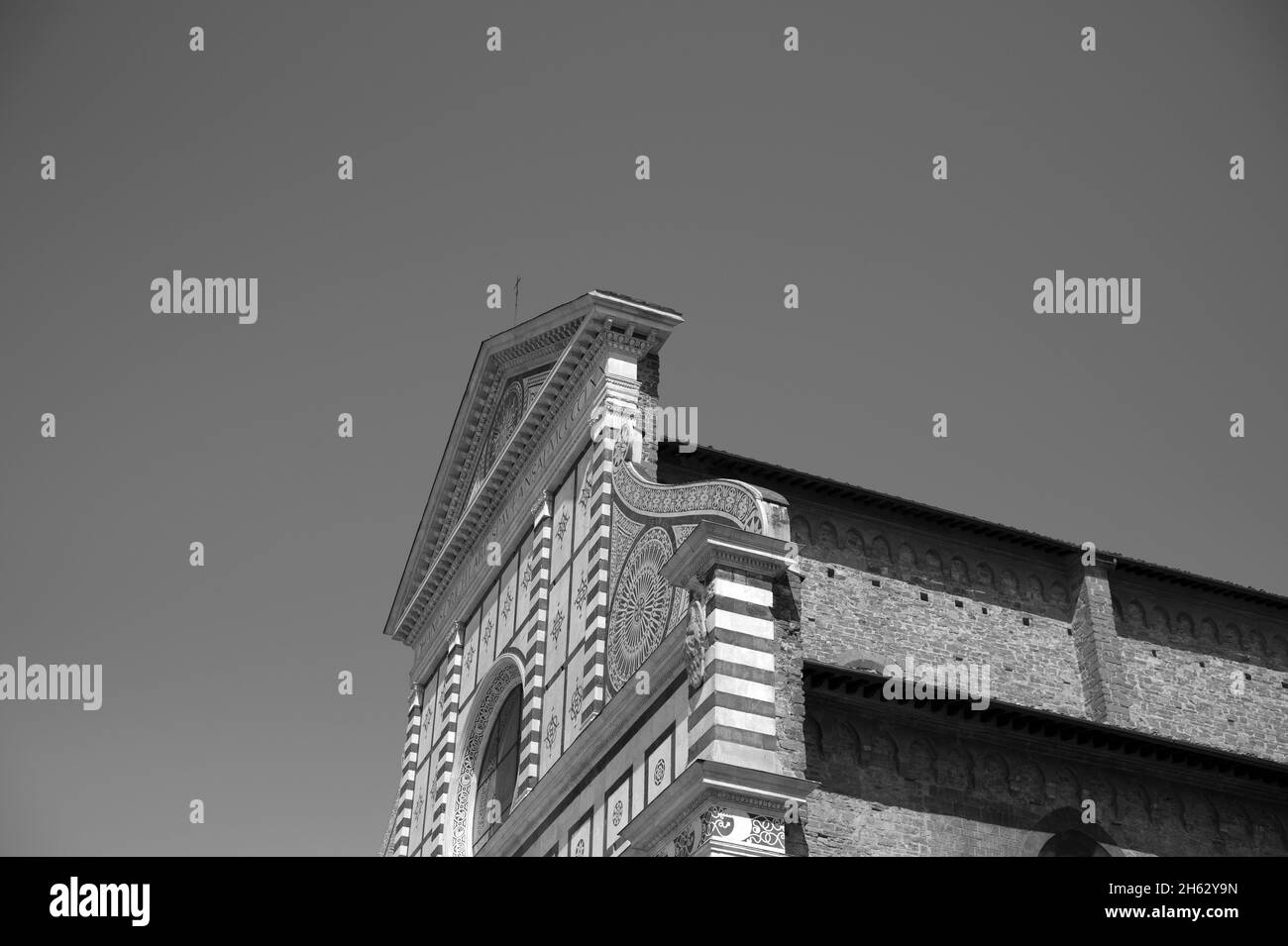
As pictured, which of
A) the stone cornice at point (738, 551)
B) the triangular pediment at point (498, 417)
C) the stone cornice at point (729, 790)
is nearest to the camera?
the stone cornice at point (729, 790)

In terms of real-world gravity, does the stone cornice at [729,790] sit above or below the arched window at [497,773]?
below

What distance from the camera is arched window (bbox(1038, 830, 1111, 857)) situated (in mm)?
14844

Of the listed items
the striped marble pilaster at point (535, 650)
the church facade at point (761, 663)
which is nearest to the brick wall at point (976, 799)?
the church facade at point (761, 663)

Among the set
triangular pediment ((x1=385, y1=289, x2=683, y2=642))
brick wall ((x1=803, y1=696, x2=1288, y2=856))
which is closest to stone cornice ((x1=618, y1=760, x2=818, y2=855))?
brick wall ((x1=803, y1=696, x2=1288, y2=856))

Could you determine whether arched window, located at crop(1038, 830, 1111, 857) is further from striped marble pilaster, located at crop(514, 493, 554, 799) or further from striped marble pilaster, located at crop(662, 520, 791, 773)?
striped marble pilaster, located at crop(514, 493, 554, 799)

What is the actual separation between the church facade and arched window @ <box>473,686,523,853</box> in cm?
7

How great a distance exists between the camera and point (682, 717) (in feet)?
46.6

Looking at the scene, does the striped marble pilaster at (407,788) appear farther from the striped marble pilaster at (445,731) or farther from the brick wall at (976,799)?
the brick wall at (976,799)

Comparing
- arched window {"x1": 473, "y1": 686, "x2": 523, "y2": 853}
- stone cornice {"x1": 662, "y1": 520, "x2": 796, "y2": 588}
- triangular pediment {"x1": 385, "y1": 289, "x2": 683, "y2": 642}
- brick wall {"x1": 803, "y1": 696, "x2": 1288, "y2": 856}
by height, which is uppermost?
triangular pediment {"x1": 385, "y1": 289, "x2": 683, "y2": 642}

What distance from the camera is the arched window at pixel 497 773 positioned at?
1953 centimetres

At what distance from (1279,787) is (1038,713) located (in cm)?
354

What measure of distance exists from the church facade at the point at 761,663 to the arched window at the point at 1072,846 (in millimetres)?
27

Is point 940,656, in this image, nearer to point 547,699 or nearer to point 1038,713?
point 1038,713
